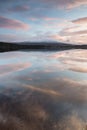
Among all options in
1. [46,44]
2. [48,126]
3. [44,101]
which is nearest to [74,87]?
[44,101]

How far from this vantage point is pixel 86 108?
3.95 meters

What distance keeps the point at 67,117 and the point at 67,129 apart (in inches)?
20.4

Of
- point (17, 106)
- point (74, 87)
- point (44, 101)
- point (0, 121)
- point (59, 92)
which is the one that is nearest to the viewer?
point (0, 121)

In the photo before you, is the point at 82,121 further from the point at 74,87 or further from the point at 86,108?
the point at 74,87

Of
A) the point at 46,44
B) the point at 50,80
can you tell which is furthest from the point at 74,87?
the point at 46,44

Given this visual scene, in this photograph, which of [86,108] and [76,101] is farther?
[76,101]

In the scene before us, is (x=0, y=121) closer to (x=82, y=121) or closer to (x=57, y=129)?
(x=57, y=129)

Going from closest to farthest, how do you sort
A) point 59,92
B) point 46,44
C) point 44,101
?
point 44,101 → point 59,92 → point 46,44

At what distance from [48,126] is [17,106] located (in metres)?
0.98

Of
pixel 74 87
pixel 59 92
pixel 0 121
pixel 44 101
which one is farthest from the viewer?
pixel 74 87

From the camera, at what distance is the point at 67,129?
291 centimetres

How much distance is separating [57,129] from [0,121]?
73 centimetres

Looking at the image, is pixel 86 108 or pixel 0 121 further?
pixel 86 108

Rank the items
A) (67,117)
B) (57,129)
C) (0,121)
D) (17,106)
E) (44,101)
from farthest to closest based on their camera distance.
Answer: (44,101), (17,106), (67,117), (0,121), (57,129)
